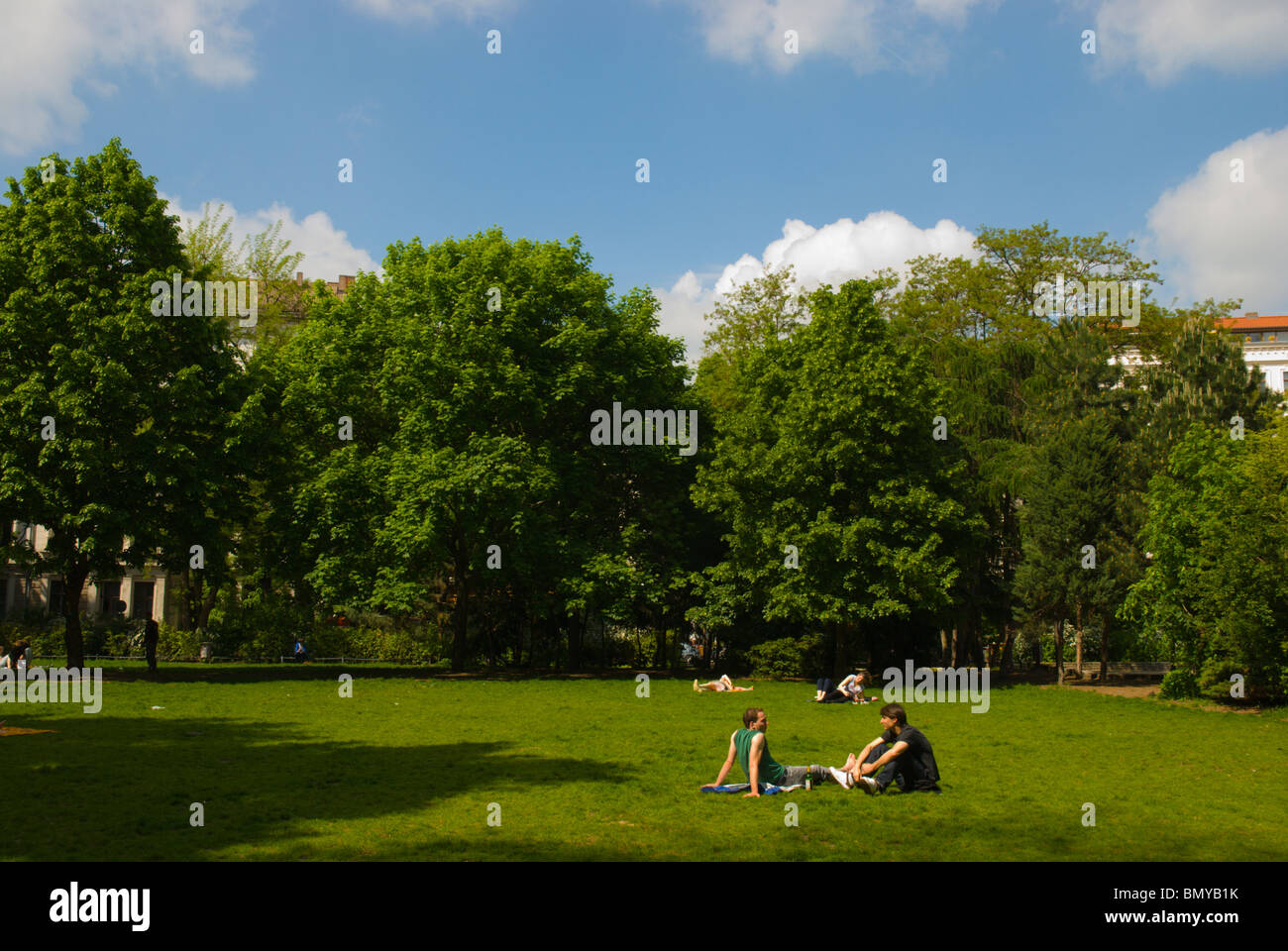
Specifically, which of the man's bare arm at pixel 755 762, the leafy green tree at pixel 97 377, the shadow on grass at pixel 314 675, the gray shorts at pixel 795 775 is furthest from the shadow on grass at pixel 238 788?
the shadow on grass at pixel 314 675

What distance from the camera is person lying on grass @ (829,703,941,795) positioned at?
14.3 m

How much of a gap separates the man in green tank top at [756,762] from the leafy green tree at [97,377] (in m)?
25.6

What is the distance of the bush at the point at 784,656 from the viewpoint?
41562mm

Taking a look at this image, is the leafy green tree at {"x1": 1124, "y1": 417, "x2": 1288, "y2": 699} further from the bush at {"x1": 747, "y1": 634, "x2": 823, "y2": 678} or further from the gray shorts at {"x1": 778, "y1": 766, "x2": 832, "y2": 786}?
the gray shorts at {"x1": 778, "y1": 766, "x2": 832, "y2": 786}

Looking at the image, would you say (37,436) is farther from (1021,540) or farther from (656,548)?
(1021,540)

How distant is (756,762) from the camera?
1403 cm

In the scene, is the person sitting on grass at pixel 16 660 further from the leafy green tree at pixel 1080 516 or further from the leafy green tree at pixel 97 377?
the leafy green tree at pixel 1080 516

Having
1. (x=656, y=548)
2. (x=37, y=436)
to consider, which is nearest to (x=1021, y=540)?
(x=656, y=548)

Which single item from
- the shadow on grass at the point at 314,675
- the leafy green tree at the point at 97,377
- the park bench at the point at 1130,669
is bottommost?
the park bench at the point at 1130,669

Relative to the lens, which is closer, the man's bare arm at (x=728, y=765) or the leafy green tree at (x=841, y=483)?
the man's bare arm at (x=728, y=765)

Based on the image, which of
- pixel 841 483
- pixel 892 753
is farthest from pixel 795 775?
pixel 841 483

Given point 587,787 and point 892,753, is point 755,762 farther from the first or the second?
point 587,787

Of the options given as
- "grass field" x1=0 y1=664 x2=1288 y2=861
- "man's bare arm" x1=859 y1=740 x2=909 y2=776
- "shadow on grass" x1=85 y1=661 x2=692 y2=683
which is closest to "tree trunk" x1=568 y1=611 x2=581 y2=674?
"shadow on grass" x1=85 y1=661 x2=692 y2=683

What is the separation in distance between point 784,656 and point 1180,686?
1468cm
